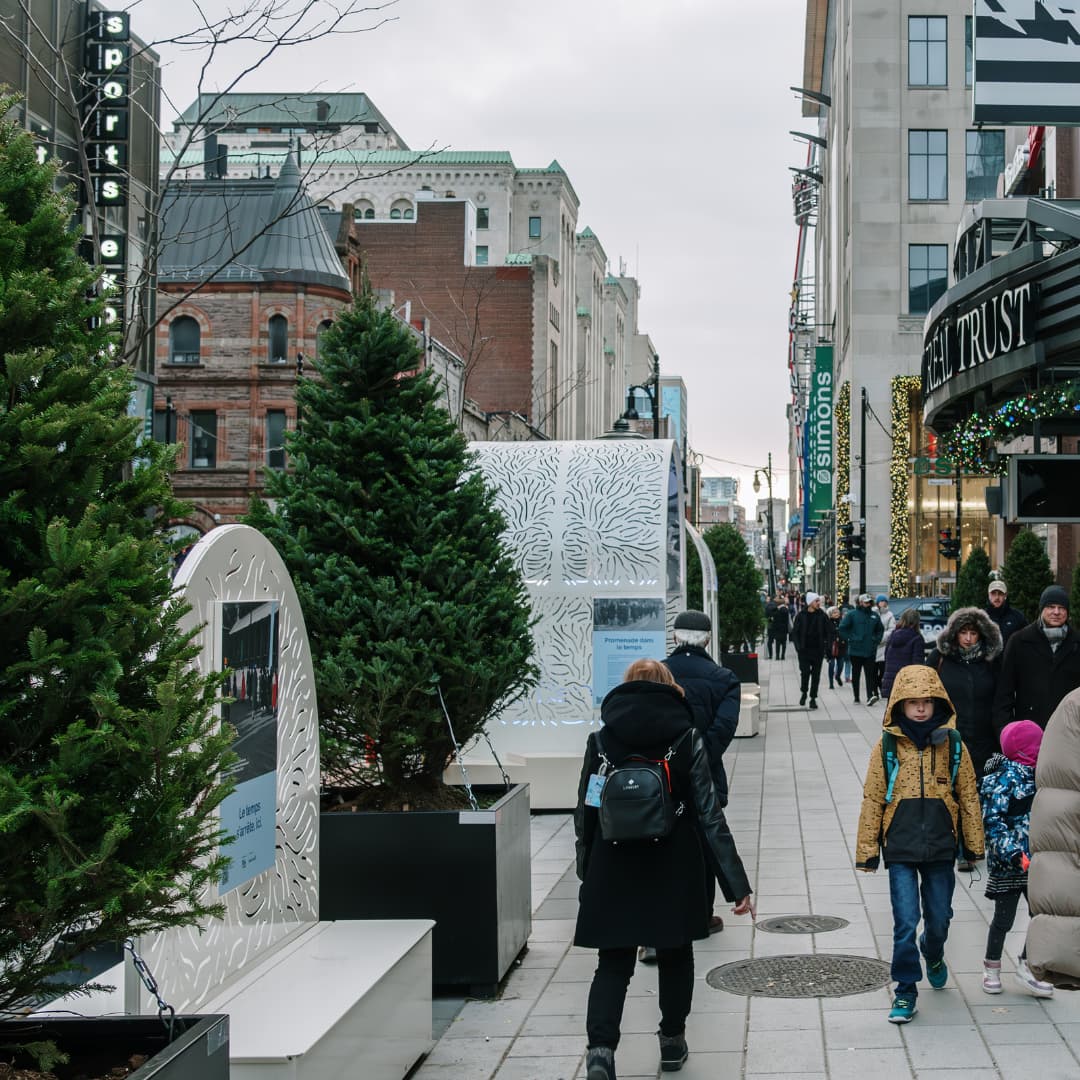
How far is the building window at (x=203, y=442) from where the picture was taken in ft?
165

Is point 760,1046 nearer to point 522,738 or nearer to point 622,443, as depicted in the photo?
point 522,738

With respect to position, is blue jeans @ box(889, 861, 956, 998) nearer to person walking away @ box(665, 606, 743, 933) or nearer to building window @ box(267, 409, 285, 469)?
person walking away @ box(665, 606, 743, 933)

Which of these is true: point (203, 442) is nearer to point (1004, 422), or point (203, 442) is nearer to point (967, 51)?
point (967, 51)

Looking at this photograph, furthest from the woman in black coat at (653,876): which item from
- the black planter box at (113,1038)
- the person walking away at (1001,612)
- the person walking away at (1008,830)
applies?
the person walking away at (1001,612)

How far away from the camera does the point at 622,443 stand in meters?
15.8

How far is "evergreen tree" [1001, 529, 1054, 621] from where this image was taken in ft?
73.0

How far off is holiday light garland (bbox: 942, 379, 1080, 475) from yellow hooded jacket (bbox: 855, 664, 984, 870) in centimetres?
426

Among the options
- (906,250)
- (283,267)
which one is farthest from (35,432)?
(906,250)

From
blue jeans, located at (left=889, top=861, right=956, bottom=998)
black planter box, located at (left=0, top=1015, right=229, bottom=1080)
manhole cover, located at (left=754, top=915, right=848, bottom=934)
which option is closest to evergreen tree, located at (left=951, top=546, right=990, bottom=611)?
manhole cover, located at (left=754, top=915, right=848, bottom=934)

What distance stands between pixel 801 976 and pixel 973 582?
69.1ft

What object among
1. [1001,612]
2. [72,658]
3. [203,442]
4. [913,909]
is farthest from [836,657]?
[72,658]

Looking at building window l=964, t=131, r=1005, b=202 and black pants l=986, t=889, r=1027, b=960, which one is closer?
black pants l=986, t=889, r=1027, b=960

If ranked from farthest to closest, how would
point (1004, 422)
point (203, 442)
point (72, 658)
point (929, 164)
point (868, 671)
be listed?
1. point (929, 164)
2. point (203, 442)
3. point (868, 671)
4. point (1004, 422)
5. point (72, 658)

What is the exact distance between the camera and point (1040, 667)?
10.5 m
